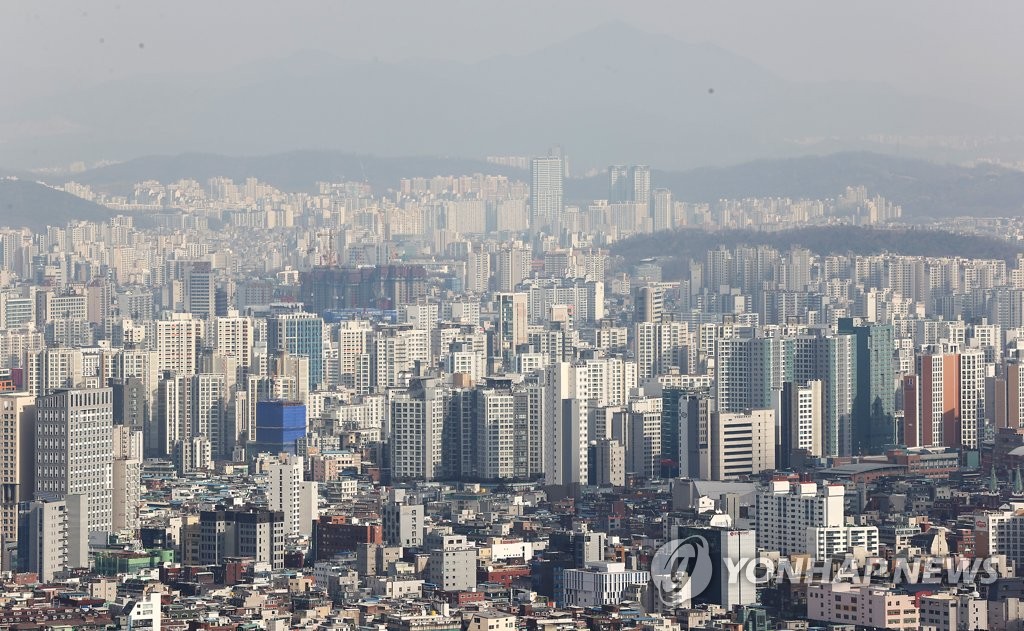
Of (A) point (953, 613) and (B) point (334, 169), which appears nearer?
(A) point (953, 613)

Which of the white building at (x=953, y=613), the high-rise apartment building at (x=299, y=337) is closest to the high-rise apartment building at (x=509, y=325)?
the high-rise apartment building at (x=299, y=337)

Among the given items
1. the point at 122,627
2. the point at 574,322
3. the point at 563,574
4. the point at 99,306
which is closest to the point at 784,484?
the point at 563,574

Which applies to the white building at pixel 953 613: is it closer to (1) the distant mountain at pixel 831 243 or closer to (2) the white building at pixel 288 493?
(2) the white building at pixel 288 493

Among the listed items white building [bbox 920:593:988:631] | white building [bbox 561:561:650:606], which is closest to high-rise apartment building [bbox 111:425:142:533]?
white building [bbox 561:561:650:606]

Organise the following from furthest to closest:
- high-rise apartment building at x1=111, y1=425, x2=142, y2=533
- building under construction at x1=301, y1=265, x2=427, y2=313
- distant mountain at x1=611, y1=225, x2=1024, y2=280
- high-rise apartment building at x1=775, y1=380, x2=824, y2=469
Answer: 1. building under construction at x1=301, y1=265, x2=427, y2=313
2. distant mountain at x1=611, y1=225, x2=1024, y2=280
3. high-rise apartment building at x1=775, y1=380, x2=824, y2=469
4. high-rise apartment building at x1=111, y1=425, x2=142, y2=533

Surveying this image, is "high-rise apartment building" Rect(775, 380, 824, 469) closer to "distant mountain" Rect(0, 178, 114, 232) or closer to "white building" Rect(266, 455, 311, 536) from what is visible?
"white building" Rect(266, 455, 311, 536)

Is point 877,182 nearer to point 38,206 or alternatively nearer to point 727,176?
point 727,176

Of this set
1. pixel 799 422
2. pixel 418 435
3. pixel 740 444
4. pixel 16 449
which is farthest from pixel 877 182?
pixel 16 449
